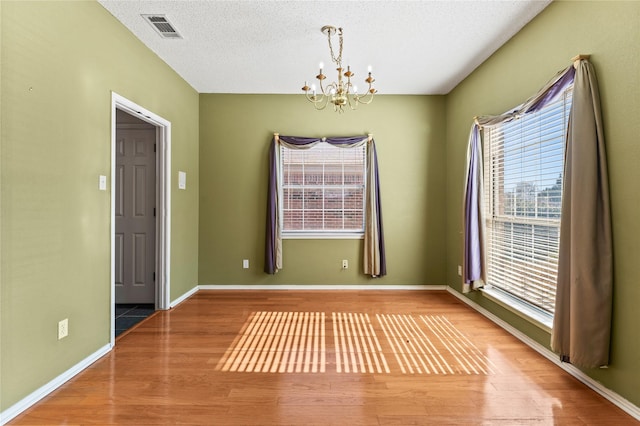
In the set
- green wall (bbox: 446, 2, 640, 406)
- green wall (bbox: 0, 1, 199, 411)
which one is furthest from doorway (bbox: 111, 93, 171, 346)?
green wall (bbox: 446, 2, 640, 406)

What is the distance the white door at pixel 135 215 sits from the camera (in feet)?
13.5

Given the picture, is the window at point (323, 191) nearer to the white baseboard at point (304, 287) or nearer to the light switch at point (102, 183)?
the white baseboard at point (304, 287)

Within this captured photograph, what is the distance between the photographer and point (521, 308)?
3049 millimetres

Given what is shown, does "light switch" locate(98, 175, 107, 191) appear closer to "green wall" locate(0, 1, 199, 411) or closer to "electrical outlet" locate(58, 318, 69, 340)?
"green wall" locate(0, 1, 199, 411)

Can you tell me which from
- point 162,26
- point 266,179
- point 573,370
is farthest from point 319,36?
point 573,370

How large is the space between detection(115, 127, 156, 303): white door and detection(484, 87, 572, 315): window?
3.93m

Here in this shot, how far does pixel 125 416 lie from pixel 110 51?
2.76 m

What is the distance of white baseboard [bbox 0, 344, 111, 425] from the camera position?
1929mm

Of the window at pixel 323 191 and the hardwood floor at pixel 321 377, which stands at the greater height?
the window at pixel 323 191

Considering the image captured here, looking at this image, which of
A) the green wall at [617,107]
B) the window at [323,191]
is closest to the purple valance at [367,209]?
the window at [323,191]

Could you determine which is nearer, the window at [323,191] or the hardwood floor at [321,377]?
the hardwood floor at [321,377]

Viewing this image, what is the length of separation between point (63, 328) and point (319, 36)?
10.3 feet

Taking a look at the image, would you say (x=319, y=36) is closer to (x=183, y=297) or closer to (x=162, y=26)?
(x=162, y=26)

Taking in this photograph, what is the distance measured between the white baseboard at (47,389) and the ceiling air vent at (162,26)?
9.15 ft
